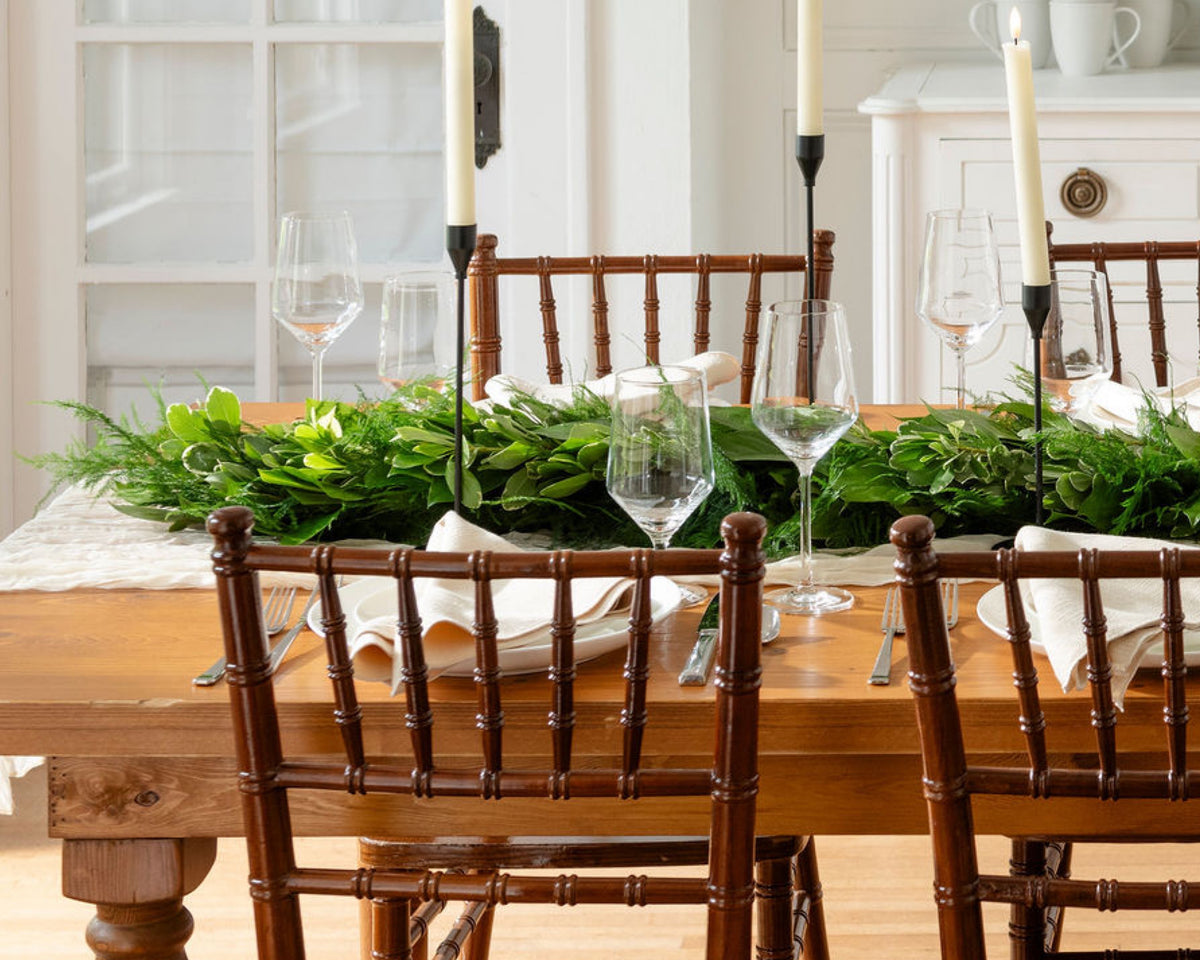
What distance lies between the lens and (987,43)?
335 cm

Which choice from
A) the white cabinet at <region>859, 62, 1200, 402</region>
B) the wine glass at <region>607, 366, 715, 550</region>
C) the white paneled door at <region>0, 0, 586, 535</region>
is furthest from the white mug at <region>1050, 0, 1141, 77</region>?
the wine glass at <region>607, 366, 715, 550</region>

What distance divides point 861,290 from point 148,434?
2.17m

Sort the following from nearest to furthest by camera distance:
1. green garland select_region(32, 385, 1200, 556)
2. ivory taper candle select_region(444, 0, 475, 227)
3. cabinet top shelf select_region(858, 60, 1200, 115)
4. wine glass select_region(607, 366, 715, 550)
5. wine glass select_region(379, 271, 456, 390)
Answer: wine glass select_region(607, 366, 715, 550) → ivory taper candle select_region(444, 0, 475, 227) → green garland select_region(32, 385, 1200, 556) → wine glass select_region(379, 271, 456, 390) → cabinet top shelf select_region(858, 60, 1200, 115)

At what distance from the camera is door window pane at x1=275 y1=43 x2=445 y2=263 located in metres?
3.16

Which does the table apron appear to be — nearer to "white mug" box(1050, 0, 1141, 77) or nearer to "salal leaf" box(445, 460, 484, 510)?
"salal leaf" box(445, 460, 484, 510)

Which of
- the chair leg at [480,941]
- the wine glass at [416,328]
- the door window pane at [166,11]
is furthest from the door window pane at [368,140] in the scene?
the chair leg at [480,941]

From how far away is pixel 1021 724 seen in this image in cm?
98

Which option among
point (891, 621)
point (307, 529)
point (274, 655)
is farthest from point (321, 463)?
point (891, 621)

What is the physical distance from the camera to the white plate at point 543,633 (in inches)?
44.3

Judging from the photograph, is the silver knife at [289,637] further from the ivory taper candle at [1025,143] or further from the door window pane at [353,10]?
the door window pane at [353,10]

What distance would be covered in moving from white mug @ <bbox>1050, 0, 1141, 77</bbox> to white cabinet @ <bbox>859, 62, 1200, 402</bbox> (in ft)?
0.63

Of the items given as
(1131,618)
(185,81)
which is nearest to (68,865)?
(1131,618)

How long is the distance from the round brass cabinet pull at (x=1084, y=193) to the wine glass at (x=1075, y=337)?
4.68 feet

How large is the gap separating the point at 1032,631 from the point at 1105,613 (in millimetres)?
106
